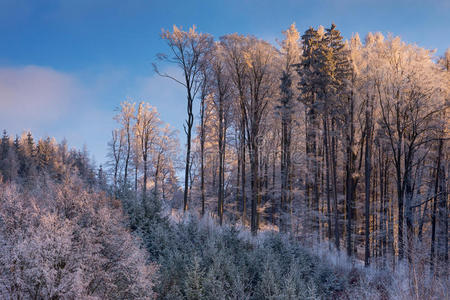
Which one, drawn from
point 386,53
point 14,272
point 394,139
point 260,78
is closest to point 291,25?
point 260,78

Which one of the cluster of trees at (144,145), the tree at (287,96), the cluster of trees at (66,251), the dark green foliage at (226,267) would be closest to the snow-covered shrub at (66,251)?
the cluster of trees at (66,251)

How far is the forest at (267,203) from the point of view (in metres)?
5.02

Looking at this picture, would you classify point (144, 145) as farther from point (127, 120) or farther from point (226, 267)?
point (226, 267)

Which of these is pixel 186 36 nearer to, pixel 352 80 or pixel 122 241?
pixel 352 80

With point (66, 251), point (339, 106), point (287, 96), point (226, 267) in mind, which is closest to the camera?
point (66, 251)

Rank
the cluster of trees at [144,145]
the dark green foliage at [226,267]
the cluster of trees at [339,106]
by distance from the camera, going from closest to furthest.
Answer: the dark green foliage at [226,267] < the cluster of trees at [339,106] < the cluster of trees at [144,145]

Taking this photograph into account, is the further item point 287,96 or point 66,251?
point 287,96

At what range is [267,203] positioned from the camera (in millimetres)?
19016

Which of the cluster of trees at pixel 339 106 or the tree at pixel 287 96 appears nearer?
the cluster of trees at pixel 339 106

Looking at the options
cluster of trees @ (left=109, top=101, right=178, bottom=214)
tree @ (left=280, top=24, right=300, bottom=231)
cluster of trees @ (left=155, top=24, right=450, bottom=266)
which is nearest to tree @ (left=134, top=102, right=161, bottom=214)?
cluster of trees @ (left=109, top=101, right=178, bottom=214)

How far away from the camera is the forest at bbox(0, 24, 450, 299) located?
16.5ft

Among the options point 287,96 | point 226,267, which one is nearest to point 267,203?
point 287,96

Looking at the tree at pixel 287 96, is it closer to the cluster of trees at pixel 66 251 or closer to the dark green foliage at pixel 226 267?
the dark green foliage at pixel 226 267

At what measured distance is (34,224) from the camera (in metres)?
4.92
